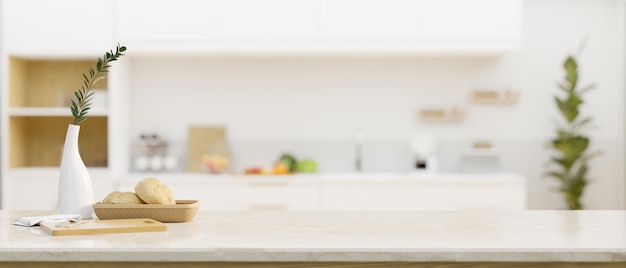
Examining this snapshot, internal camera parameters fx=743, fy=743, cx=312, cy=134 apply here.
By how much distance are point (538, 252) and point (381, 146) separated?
11.6ft

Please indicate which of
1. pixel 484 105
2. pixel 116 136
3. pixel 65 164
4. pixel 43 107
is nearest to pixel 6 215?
pixel 65 164

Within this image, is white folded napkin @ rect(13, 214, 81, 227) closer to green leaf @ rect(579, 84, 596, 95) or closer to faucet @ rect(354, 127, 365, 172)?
faucet @ rect(354, 127, 365, 172)

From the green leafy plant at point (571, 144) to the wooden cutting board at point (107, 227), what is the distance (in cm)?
354

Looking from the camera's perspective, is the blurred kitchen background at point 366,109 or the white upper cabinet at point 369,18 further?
the blurred kitchen background at point 366,109

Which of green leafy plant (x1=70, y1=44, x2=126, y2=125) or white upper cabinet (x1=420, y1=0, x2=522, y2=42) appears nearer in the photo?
green leafy plant (x1=70, y1=44, x2=126, y2=125)

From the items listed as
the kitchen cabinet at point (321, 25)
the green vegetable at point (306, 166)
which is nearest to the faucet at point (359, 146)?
the green vegetable at point (306, 166)

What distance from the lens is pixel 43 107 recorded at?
5.31 m

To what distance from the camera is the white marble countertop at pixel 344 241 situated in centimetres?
188

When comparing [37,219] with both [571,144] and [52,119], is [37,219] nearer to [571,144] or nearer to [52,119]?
[52,119]

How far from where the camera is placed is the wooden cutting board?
2.12 m

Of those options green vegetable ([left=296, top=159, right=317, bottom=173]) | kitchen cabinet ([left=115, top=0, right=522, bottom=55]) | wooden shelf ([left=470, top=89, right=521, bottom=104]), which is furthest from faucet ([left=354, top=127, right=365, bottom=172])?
wooden shelf ([left=470, top=89, right=521, bottom=104])

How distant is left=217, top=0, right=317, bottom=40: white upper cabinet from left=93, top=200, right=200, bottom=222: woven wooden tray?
2.68 m

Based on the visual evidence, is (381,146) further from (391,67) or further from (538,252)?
(538,252)

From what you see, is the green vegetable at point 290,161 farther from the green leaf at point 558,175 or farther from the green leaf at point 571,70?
the green leaf at point 571,70
